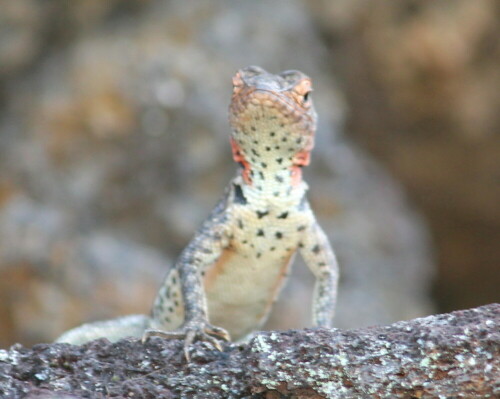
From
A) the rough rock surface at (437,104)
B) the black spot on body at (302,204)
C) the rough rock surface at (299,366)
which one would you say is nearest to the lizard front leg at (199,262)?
the black spot on body at (302,204)

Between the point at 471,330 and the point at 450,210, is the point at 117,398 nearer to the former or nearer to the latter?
the point at 471,330

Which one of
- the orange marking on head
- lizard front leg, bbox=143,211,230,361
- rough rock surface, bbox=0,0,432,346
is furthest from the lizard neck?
rough rock surface, bbox=0,0,432,346

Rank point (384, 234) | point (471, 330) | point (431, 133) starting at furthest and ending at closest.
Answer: point (431, 133), point (384, 234), point (471, 330)

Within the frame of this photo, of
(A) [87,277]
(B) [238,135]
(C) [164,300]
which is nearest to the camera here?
(B) [238,135]

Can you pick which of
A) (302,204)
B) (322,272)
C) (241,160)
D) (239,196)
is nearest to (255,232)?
(239,196)

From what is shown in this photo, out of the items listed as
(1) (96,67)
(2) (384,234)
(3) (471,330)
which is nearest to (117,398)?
(3) (471,330)
